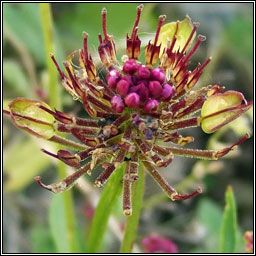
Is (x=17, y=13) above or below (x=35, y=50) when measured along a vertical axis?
above

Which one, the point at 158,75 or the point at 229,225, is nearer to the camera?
the point at 158,75

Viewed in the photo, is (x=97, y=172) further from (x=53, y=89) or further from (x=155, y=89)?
(x=155, y=89)

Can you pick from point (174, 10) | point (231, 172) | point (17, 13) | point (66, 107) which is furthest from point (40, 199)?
point (174, 10)

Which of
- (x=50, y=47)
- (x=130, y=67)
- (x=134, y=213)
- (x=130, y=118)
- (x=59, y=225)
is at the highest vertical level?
(x=50, y=47)

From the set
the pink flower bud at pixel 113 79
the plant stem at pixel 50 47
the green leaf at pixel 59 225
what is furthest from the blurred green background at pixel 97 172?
the pink flower bud at pixel 113 79

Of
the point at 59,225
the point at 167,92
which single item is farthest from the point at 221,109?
the point at 59,225

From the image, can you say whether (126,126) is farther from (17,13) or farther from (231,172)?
(231,172)
